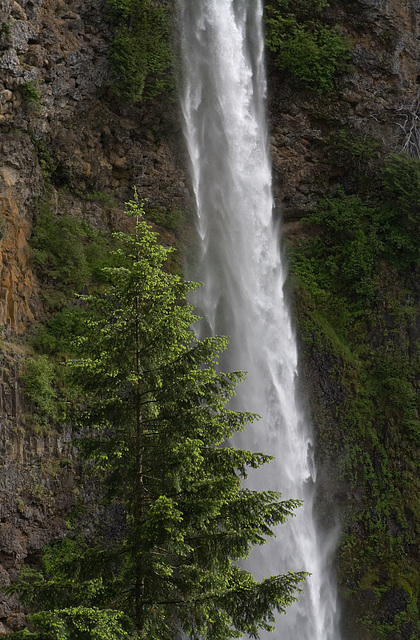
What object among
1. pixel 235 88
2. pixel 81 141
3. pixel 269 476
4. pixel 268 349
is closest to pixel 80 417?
pixel 269 476

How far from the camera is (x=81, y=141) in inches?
613

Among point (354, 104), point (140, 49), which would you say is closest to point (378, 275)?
point (354, 104)

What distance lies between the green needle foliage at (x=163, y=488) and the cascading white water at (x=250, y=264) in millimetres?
6202

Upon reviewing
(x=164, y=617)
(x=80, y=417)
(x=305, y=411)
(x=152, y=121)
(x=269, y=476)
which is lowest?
(x=164, y=617)

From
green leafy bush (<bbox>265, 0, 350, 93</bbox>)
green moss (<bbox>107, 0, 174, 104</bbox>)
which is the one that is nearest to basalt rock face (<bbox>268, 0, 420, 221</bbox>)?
green leafy bush (<bbox>265, 0, 350, 93</bbox>)

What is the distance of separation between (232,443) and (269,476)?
1.04 metres

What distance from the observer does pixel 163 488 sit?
762cm

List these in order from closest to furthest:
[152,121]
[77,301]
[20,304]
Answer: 1. [20,304]
2. [77,301]
3. [152,121]

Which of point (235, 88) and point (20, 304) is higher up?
point (235, 88)

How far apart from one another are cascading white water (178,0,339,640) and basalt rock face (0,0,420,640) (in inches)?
22.3

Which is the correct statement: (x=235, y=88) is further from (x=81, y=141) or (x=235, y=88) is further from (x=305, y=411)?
(x=305, y=411)

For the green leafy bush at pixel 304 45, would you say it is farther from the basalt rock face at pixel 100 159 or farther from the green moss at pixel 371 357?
the green moss at pixel 371 357

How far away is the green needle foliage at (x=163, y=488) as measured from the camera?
7203 mm

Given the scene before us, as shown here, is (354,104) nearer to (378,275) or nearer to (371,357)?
(378,275)
